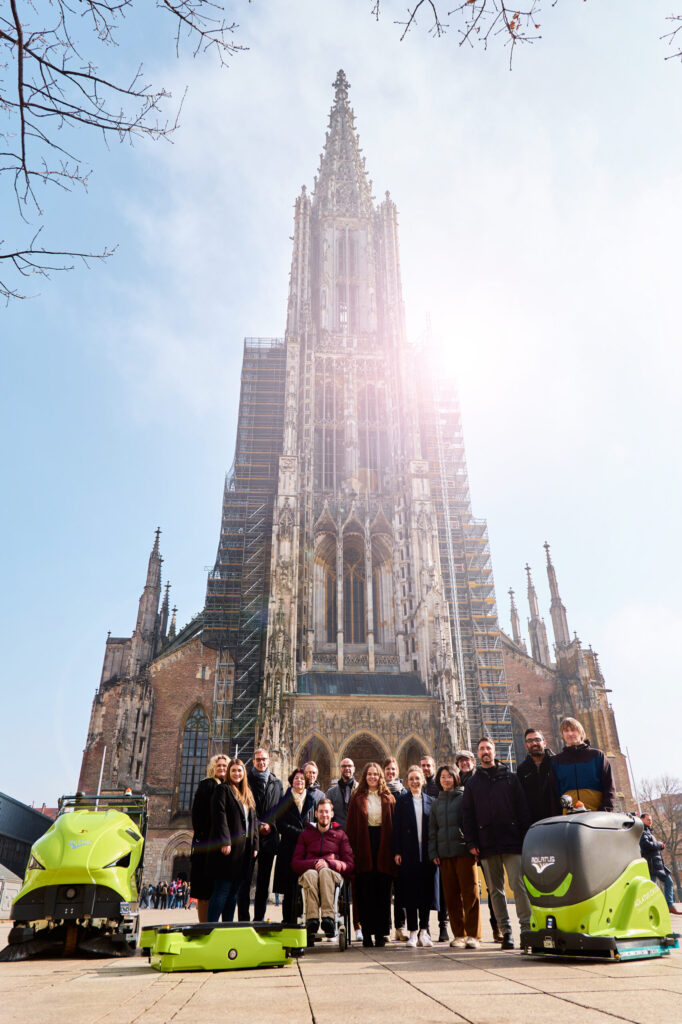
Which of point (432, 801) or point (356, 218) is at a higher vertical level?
point (356, 218)

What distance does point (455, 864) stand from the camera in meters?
6.07

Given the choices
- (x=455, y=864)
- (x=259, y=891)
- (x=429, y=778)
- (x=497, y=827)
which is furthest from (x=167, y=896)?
(x=497, y=827)

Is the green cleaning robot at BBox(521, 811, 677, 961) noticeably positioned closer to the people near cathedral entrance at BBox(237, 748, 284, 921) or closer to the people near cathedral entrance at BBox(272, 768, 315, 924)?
the people near cathedral entrance at BBox(272, 768, 315, 924)

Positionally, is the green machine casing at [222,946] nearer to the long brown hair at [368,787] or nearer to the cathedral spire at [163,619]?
the long brown hair at [368,787]

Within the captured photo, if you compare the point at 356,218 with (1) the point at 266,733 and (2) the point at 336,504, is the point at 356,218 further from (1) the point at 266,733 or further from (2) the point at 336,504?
(1) the point at 266,733

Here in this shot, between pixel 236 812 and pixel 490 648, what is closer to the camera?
pixel 236 812

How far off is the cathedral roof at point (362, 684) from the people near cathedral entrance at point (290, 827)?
19.1 meters

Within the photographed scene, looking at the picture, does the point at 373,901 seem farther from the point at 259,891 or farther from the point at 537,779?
the point at 537,779

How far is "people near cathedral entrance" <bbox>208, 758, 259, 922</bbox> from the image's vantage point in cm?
570

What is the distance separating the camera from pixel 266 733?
78.4ft

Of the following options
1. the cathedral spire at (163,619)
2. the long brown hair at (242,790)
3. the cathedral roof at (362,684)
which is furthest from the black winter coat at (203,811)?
the cathedral spire at (163,619)

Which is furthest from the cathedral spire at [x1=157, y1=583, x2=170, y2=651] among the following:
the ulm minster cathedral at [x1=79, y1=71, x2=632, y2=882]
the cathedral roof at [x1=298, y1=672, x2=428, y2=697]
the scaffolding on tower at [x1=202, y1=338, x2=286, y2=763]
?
the cathedral roof at [x1=298, y1=672, x2=428, y2=697]

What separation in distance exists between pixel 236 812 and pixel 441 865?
1.94 metres

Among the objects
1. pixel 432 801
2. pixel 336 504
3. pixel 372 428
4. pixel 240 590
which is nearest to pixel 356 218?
pixel 372 428
